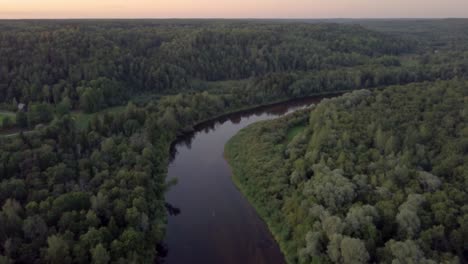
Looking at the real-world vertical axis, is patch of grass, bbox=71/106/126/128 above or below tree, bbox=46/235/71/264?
above

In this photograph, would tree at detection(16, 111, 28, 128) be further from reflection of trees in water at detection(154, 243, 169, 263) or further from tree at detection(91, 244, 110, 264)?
tree at detection(91, 244, 110, 264)

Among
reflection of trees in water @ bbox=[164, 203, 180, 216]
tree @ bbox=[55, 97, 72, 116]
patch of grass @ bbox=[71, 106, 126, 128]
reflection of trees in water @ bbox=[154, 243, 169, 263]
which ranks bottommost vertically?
reflection of trees in water @ bbox=[154, 243, 169, 263]

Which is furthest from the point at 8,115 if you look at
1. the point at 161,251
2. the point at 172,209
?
the point at 161,251

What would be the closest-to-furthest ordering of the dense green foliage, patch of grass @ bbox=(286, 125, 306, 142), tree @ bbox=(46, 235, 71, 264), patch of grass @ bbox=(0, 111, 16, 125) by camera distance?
tree @ bbox=(46, 235, 71, 264) < the dense green foliage < patch of grass @ bbox=(286, 125, 306, 142) < patch of grass @ bbox=(0, 111, 16, 125)

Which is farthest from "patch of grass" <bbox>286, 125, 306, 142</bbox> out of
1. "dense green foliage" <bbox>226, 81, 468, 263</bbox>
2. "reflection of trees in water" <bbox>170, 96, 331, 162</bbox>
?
"reflection of trees in water" <bbox>170, 96, 331, 162</bbox>

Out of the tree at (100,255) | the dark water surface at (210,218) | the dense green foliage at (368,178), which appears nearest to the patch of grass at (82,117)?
the dark water surface at (210,218)

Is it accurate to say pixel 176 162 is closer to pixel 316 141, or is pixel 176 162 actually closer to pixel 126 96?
pixel 316 141
